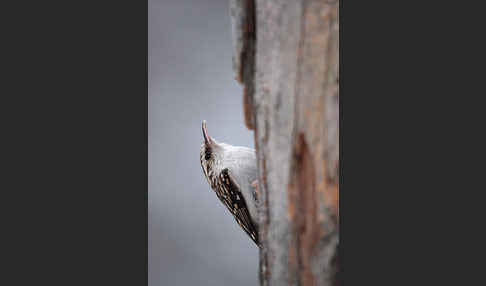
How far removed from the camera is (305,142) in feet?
2.03

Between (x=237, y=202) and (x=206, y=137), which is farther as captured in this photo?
(x=206, y=137)

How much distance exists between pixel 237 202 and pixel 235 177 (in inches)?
3.6

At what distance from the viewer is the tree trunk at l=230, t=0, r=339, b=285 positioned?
0.61 m

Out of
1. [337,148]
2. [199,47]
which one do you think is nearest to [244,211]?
[337,148]

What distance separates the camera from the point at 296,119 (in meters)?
0.62

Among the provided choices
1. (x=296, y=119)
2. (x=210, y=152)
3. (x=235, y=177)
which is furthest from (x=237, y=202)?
(x=296, y=119)

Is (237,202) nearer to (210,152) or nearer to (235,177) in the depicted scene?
(235,177)

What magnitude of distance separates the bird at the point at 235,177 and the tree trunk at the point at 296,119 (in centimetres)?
42

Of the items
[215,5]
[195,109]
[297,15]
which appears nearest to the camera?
[297,15]

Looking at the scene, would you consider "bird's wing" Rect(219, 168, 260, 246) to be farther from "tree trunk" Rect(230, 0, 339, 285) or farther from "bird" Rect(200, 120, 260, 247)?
"tree trunk" Rect(230, 0, 339, 285)

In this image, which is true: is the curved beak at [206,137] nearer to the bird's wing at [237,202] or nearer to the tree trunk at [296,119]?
the bird's wing at [237,202]

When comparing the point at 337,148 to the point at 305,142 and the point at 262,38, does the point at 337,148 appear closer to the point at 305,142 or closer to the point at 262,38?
the point at 305,142

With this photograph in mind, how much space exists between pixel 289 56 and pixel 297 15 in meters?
0.08

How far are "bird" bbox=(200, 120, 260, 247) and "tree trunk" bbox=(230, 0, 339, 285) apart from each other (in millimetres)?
425
